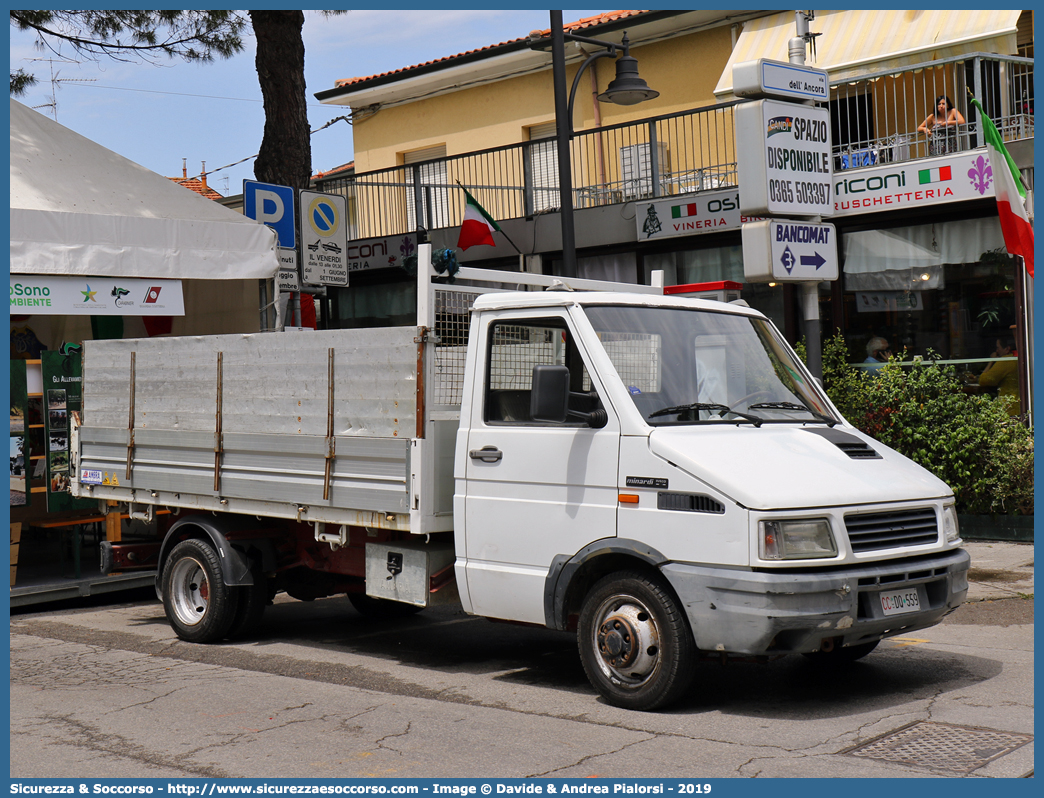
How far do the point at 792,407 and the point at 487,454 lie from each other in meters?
1.81

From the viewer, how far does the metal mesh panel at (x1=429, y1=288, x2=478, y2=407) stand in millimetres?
7094

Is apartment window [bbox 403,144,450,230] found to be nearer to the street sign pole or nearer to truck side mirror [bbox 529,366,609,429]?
the street sign pole

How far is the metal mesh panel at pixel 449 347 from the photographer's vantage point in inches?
279

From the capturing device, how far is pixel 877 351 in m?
14.4

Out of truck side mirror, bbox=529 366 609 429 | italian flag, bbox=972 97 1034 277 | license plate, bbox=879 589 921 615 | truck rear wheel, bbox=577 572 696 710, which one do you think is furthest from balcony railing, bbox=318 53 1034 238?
truck rear wheel, bbox=577 572 696 710

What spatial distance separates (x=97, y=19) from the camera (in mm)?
14898

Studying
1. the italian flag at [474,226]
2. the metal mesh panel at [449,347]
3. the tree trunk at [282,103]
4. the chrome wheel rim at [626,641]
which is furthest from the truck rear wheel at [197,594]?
the italian flag at [474,226]

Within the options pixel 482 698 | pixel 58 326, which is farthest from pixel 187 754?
pixel 58 326

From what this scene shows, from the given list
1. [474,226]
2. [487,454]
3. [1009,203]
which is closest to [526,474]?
[487,454]

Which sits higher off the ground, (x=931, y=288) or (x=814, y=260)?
(x=931, y=288)

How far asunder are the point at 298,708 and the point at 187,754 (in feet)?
3.16

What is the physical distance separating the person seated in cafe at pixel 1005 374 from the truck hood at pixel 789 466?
7.38m

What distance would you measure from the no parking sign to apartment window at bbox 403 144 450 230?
5.87 metres

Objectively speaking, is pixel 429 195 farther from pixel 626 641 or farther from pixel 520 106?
pixel 626 641
